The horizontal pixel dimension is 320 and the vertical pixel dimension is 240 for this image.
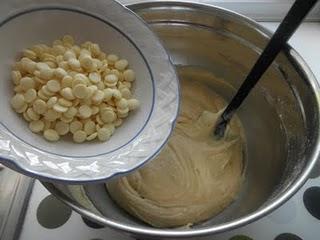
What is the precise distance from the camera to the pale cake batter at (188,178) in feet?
2.03

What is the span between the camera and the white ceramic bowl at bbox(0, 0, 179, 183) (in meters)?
0.49

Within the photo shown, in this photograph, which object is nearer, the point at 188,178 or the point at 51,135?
the point at 51,135

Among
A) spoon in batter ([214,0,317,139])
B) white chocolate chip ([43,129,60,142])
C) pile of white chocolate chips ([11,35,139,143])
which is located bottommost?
white chocolate chip ([43,129,60,142])

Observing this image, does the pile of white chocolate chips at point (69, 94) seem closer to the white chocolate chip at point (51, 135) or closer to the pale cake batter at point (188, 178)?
the white chocolate chip at point (51, 135)

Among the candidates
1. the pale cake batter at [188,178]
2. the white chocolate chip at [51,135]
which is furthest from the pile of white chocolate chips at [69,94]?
the pale cake batter at [188,178]

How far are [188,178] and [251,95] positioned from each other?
7.9 inches

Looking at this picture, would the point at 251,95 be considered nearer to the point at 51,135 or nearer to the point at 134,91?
the point at 134,91

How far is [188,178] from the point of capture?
65 centimetres

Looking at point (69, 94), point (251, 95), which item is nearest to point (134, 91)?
point (69, 94)

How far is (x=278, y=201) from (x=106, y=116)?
0.24 meters

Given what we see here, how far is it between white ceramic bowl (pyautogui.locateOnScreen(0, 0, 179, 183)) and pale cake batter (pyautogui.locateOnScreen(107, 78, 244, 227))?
0.36 ft

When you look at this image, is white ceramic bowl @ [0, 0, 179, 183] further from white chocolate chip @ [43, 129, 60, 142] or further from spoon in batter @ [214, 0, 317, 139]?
spoon in batter @ [214, 0, 317, 139]

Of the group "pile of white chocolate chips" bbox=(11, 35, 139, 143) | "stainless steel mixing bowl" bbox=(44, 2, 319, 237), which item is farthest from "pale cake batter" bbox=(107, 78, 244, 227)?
"pile of white chocolate chips" bbox=(11, 35, 139, 143)

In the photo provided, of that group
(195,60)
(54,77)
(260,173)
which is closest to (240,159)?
(260,173)
